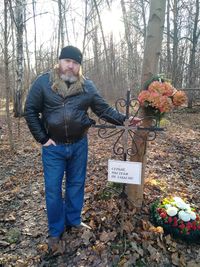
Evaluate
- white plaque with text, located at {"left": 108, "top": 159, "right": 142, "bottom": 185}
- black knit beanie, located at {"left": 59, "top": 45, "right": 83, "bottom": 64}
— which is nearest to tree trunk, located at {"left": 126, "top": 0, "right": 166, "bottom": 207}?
white plaque with text, located at {"left": 108, "top": 159, "right": 142, "bottom": 185}

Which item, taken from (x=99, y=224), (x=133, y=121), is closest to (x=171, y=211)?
(x=99, y=224)

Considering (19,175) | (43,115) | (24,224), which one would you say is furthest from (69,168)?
(19,175)

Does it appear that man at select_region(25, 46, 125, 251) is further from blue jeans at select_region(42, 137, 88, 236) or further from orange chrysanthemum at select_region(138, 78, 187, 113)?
orange chrysanthemum at select_region(138, 78, 187, 113)

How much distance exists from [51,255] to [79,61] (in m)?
2.32

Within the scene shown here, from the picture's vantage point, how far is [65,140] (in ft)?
10.5

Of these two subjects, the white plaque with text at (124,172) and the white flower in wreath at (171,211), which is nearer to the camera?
the white plaque with text at (124,172)

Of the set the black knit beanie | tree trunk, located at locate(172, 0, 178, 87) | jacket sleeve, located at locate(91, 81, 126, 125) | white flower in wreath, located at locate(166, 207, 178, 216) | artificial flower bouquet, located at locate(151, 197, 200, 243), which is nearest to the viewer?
the black knit beanie

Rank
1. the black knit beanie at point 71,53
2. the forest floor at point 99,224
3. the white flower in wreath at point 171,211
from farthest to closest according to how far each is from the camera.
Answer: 1. the white flower in wreath at point 171,211
2. the forest floor at point 99,224
3. the black knit beanie at point 71,53

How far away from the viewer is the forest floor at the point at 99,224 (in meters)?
3.19

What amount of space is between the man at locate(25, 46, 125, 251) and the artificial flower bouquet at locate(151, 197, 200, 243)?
45.1 inches

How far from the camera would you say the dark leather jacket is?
3.06 meters

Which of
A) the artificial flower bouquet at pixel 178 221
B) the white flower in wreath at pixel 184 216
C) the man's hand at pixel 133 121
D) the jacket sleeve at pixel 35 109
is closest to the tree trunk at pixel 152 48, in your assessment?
the man's hand at pixel 133 121

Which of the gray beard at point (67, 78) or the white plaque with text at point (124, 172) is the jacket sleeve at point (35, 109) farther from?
the white plaque with text at point (124, 172)

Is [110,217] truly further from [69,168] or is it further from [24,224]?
[24,224]
